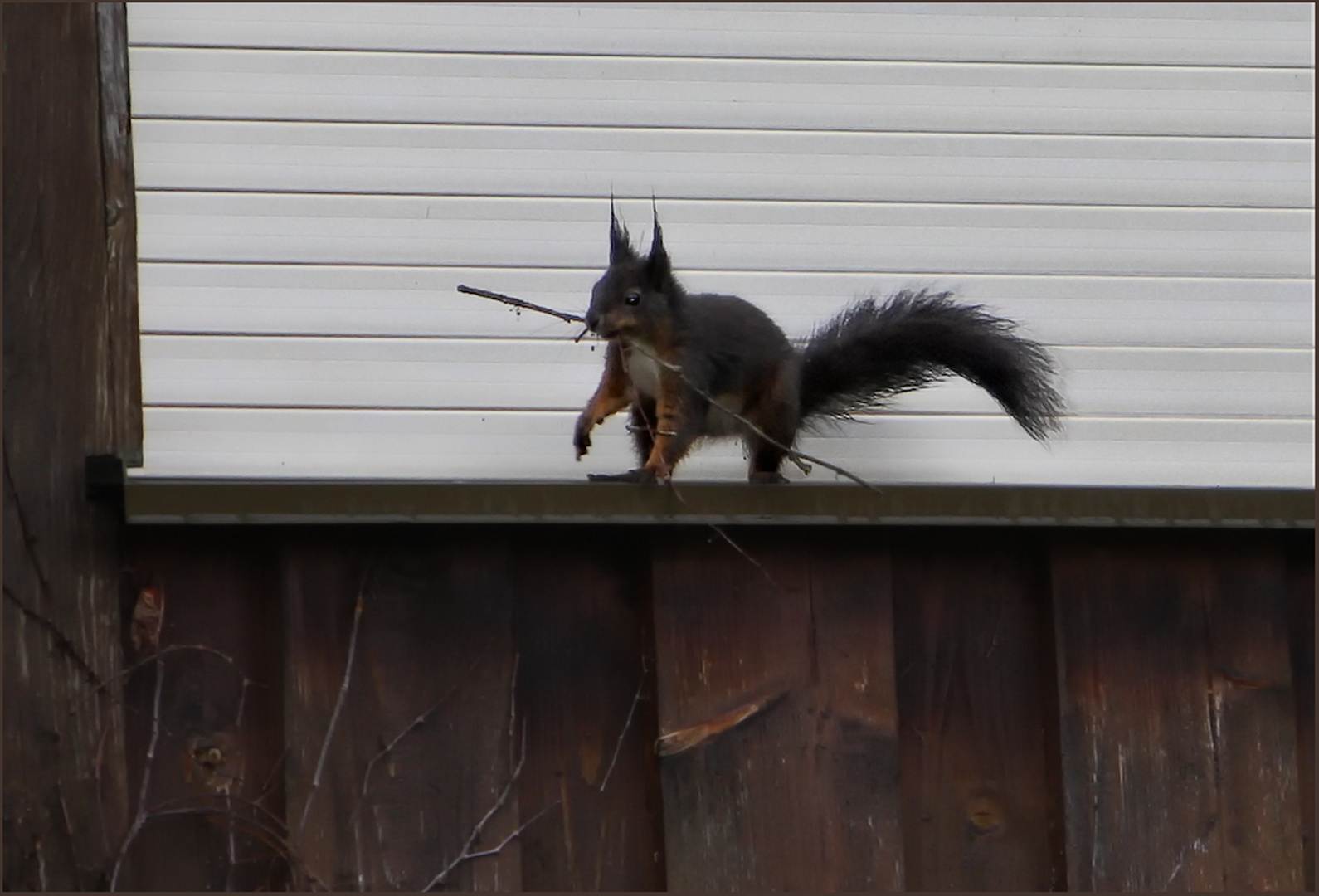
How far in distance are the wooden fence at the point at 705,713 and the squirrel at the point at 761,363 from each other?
0.29 m

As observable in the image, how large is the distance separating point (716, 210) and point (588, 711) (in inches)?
40.3

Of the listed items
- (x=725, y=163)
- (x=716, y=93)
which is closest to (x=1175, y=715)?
(x=725, y=163)

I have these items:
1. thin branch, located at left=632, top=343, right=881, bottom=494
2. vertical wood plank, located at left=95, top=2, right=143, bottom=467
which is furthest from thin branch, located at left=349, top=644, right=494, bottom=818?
vertical wood plank, located at left=95, top=2, right=143, bottom=467

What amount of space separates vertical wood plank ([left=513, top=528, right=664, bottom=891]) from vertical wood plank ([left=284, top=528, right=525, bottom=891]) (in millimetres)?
46

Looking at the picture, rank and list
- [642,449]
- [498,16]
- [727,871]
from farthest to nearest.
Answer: [642,449] → [498,16] → [727,871]

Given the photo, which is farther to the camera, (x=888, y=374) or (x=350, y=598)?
(x=888, y=374)

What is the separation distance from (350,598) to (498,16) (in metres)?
1.17

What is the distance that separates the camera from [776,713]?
3.14 m

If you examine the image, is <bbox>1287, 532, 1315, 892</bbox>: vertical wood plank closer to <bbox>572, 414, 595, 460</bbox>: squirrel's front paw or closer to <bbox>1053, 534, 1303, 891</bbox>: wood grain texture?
<bbox>1053, 534, 1303, 891</bbox>: wood grain texture

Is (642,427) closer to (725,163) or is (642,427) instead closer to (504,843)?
(725,163)

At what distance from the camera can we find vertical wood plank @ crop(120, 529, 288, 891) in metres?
3.05

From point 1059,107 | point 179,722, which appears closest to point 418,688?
point 179,722

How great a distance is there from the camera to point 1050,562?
3.26 meters

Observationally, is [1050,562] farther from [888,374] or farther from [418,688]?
[418,688]
